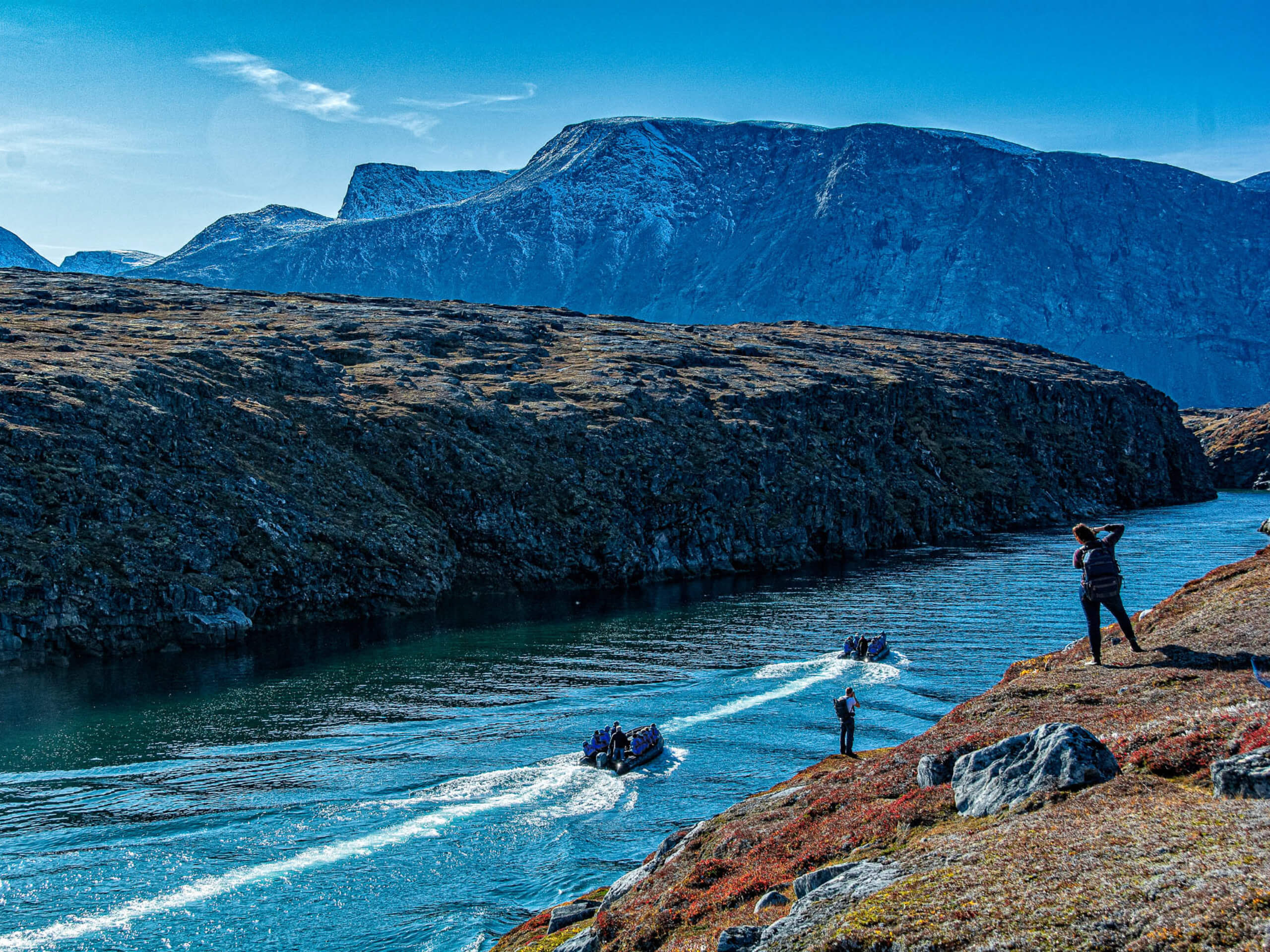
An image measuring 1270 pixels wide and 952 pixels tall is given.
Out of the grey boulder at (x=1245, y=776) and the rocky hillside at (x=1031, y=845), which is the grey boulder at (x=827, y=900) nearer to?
the rocky hillside at (x=1031, y=845)

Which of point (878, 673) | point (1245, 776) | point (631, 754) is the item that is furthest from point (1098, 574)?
point (878, 673)

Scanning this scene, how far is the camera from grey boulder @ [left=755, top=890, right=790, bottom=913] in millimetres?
17500

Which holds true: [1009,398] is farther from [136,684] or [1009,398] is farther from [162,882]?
[162,882]

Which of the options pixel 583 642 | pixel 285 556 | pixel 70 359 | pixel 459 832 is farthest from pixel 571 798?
pixel 70 359

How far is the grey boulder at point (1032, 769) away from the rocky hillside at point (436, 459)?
7479cm

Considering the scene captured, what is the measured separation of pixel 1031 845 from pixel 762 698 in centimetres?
4544

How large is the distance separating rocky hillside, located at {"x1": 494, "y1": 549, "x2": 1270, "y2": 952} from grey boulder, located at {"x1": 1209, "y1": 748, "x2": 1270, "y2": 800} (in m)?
0.07

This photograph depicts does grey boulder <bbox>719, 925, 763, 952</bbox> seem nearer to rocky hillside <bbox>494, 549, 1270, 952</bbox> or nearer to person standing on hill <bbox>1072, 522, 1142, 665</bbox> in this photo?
rocky hillside <bbox>494, 549, 1270, 952</bbox>

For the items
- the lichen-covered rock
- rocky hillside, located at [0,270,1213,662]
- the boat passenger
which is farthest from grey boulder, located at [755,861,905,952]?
rocky hillside, located at [0,270,1213,662]

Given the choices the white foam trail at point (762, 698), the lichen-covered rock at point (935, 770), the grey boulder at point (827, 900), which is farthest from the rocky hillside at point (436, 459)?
the grey boulder at point (827, 900)

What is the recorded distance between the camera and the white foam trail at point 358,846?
101 feet

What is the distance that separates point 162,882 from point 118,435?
66664 mm

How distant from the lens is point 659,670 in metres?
67.6

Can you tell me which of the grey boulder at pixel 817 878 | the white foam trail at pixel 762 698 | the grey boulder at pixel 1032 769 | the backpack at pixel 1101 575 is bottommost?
the white foam trail at pixel 762 698
